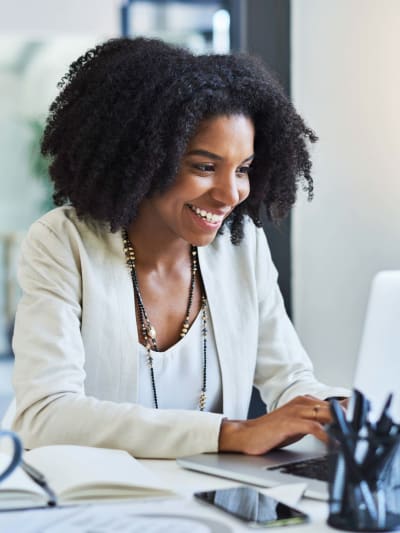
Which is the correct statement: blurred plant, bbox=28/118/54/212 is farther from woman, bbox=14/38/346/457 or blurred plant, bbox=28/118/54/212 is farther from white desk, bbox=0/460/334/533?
white desk, bbox=0/460/334/533

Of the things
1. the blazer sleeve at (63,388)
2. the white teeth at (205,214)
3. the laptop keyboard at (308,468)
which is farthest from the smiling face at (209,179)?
the laptop keyboard at (308,468)

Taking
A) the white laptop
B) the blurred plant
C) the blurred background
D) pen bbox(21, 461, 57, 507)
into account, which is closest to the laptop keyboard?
the white laptop

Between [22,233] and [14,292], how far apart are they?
0.79 feet

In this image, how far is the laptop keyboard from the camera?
1.30 metres

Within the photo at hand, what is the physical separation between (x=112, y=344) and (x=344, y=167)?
1.24 meters

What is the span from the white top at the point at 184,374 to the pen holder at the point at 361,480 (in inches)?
33.8

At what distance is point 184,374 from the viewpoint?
191cm

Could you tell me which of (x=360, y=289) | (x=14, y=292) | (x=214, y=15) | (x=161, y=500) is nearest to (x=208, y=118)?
(x=161, y=500)

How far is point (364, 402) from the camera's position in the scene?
1083 millimetres

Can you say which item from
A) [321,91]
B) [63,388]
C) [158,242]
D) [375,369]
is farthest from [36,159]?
[375,369]

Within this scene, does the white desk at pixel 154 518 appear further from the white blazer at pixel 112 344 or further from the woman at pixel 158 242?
the woman at pixel 158 242

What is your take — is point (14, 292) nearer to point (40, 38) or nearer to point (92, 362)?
point (40, 38)

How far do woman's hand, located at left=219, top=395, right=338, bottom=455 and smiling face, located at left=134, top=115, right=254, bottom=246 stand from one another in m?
0.48

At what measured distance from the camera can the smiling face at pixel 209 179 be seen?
183 centimetres
